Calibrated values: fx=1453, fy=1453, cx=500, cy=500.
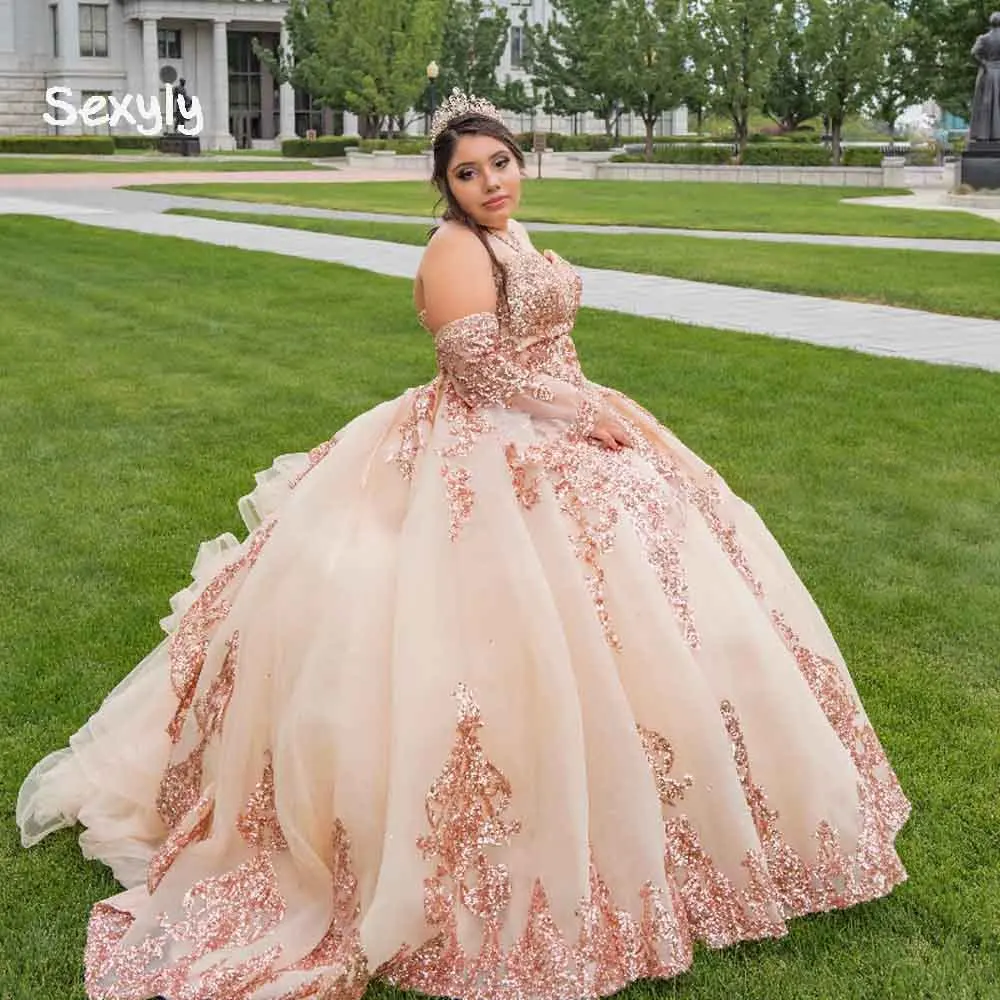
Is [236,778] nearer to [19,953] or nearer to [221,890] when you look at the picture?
[221,890]

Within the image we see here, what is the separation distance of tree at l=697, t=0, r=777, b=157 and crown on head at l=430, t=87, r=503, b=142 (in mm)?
43712

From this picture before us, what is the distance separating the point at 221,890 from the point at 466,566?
1.02 m

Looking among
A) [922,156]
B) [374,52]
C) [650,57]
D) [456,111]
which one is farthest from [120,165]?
[456,111]

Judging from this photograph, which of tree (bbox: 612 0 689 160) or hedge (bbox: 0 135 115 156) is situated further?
hedge (bbox: 0 135 115 156)

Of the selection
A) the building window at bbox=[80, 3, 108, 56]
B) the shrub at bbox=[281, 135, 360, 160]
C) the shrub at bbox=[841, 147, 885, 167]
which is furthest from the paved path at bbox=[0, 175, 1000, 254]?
the building window at bbox=[80, 3, 108, 56]

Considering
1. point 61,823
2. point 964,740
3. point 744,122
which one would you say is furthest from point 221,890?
point 744,122

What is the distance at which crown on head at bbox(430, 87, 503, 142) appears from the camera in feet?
12.7

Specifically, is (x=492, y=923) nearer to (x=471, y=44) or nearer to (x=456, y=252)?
(x=456, y=252)

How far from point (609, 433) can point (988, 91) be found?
1156 inches

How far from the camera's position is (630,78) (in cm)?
5169

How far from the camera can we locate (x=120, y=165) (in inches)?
2015

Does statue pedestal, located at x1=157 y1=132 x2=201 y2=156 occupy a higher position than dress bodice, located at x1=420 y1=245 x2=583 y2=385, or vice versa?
statue pedestal, located at x1=157 y1=132 x2=201 y2=156

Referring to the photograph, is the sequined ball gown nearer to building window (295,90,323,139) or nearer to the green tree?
the green tree

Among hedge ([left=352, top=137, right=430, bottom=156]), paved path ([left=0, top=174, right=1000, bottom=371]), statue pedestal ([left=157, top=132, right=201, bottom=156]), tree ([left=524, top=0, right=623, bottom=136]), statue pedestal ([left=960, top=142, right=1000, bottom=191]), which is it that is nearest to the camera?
paved path ([left=0, top=174, right=1000, bottom=371])
